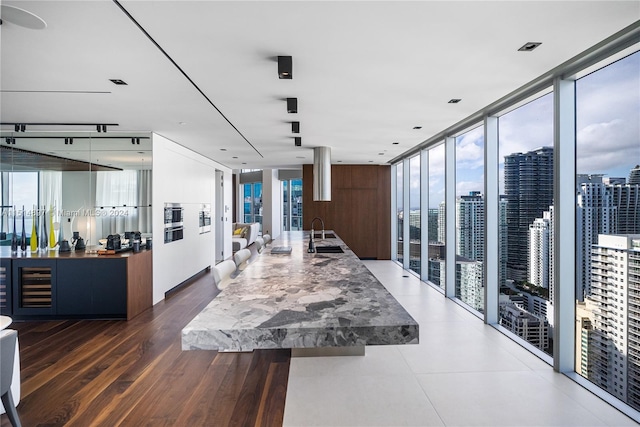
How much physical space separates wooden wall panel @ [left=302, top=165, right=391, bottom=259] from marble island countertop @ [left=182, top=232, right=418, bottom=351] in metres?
6.83

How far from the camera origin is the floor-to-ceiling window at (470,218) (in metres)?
4.49

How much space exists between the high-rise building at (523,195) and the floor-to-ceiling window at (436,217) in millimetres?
1823

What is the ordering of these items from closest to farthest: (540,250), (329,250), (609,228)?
(609,228) → (540,250) → (329,250)

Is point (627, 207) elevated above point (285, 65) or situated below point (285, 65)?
below

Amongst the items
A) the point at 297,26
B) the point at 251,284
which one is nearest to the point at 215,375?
the point at 251,284

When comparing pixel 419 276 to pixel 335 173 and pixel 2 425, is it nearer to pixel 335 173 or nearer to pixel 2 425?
pixel 335 173

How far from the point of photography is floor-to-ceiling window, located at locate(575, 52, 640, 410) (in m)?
2.39

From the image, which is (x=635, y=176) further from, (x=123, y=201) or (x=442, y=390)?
(x=123, y=201)

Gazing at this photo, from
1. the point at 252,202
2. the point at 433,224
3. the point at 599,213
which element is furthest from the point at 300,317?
the point at 252,202

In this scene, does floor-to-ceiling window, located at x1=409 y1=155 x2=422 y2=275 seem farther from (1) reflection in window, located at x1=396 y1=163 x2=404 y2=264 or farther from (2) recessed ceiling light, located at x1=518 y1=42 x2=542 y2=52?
(2) recessed ceiling light, located at x1=518 y1=42 x2=542 y2=52

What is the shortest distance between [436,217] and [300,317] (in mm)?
5337

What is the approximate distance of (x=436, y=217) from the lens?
627 centimetres

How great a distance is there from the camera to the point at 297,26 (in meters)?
2.05

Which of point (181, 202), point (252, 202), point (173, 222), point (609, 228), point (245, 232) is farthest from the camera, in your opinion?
point (252, 202)
